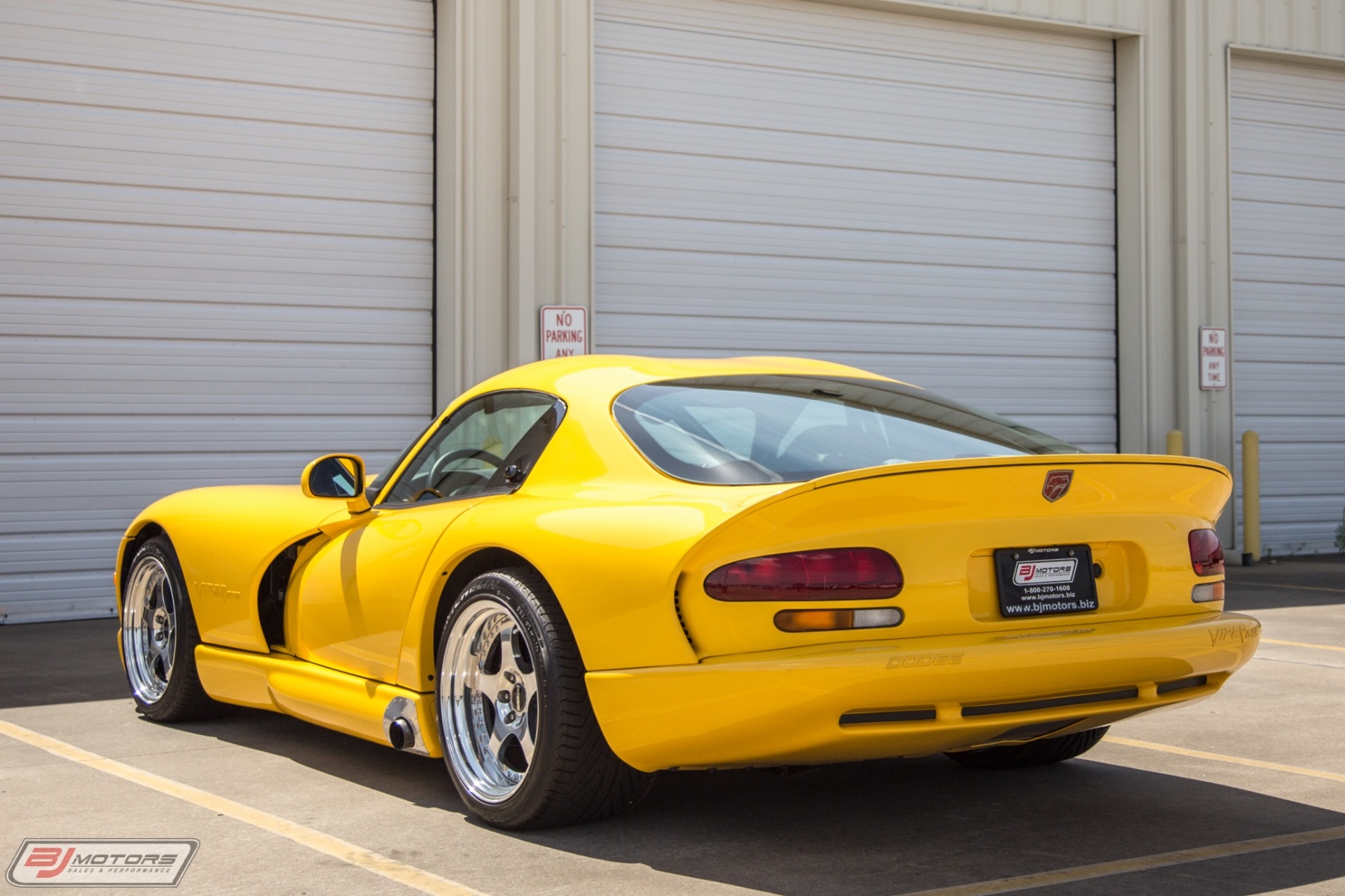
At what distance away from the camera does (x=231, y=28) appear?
34.1ft

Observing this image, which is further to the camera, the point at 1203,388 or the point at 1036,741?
the point at 1203,388

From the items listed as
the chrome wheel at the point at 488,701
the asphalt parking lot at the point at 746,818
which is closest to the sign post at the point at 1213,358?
the asphalt parking lot at the point at 746,818

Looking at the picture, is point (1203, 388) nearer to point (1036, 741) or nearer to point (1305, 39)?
point (1305, 39)

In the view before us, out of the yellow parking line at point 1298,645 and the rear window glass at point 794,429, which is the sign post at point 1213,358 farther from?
the rear window glass at point 794,429

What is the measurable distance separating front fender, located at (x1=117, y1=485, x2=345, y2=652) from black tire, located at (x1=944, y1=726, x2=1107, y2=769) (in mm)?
2268

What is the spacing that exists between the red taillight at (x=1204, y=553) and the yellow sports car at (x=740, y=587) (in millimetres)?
13

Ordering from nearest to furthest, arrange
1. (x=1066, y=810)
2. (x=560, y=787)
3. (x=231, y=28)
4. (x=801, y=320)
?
(x=560, y=787)
(x=1066, y=810)
(x=231, y=28)
(x=801, y=320)

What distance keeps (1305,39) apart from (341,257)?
9.75m

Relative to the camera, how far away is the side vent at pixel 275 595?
511 cm

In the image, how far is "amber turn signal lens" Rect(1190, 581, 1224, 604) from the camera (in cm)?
395

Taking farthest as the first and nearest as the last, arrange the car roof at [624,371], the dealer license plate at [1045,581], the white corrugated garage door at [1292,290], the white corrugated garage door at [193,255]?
1. the white corrugated garage door at [1292,290]
2. the white corrugated garage door at [193,255]
3. the car roof at [624,371]
4. the dealer license plate at [1045,581]

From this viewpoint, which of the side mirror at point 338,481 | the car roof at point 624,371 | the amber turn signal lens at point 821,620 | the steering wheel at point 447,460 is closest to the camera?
the amber turn signal lens at point 821,620

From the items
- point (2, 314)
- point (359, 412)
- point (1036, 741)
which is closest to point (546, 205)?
point (359, 412)

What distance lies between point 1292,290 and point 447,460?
1207cm
